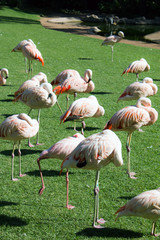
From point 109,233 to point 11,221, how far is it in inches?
40.9

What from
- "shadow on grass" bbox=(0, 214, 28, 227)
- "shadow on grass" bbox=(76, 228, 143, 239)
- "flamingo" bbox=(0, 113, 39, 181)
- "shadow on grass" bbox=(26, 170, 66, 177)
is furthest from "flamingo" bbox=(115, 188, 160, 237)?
"flamingo" bbox=(0, 113, 39, 181)

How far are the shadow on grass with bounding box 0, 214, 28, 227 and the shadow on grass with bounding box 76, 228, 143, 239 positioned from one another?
619mm

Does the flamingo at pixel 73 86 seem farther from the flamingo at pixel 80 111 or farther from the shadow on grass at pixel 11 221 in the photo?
the shadow on grass at pixel 11 221

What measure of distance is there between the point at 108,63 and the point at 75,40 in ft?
18.2

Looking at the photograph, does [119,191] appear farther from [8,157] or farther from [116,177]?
Result: [8,157]

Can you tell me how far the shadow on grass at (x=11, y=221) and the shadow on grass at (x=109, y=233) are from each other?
0.62 meters

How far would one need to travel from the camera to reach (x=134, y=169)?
Answer: 5172mm

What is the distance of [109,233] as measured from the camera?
3.74 meters

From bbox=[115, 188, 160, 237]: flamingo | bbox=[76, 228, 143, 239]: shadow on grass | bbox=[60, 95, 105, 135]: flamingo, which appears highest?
bbox=[60, 95, 105, 135]: flamingo

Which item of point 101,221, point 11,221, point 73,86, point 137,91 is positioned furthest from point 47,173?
point 137,91

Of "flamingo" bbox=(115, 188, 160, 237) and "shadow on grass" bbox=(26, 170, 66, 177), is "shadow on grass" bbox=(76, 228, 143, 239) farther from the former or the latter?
"shadow on grass" bbox=(26, 170, 66, 177)

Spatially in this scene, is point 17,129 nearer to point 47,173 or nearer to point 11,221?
point 47,173

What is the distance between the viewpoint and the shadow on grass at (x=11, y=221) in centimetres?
383

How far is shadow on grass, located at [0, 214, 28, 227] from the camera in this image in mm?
3829
